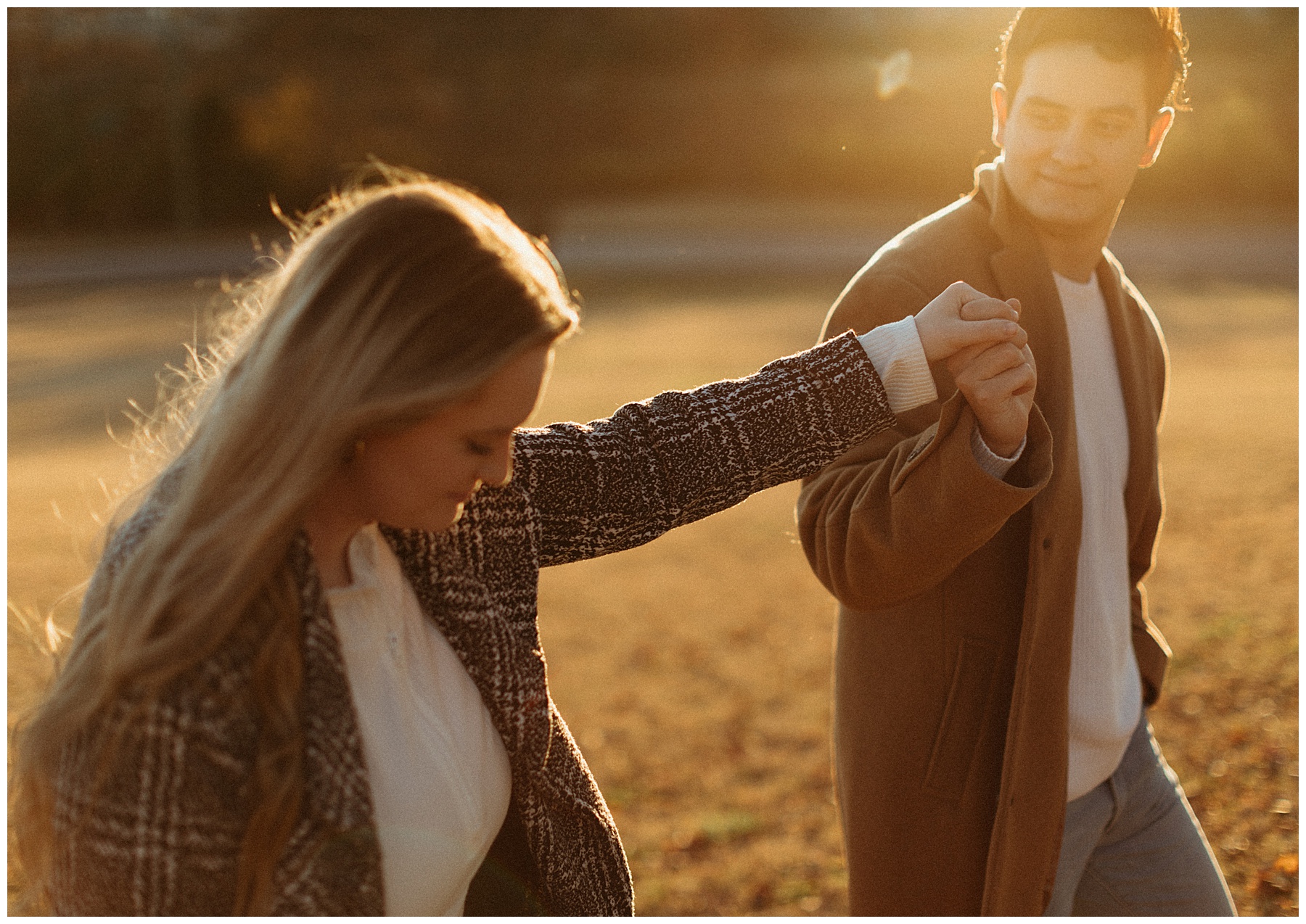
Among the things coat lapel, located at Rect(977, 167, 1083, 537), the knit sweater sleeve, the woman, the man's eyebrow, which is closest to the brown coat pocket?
coat lapel, located at Rect(977, 167, 1083, 537)

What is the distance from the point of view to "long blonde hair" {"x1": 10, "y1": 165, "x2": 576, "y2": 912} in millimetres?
1465

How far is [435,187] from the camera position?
1.73m

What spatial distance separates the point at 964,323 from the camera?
2.10 m

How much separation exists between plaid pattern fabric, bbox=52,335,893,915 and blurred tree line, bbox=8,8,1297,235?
2513 cm

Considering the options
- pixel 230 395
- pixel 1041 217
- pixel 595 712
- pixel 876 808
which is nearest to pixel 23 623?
pixel 230 395

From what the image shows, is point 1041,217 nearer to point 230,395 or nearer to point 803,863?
point 230,395

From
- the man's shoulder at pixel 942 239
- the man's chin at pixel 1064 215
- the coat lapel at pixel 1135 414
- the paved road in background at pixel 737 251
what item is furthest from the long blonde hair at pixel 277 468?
the paved road in background at pixel 737 251

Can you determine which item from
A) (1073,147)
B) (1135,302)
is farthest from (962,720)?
(1073,147)

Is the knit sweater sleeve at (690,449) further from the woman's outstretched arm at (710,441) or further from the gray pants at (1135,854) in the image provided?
the gray pants at (1135,854)

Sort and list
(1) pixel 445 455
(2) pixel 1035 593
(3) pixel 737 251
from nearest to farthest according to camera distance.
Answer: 1. (1) pixel 445 455
2. (2) pixel 1035 593
3. (3) pixel 737 251

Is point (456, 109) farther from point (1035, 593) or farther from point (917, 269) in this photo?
point (1035, 593)

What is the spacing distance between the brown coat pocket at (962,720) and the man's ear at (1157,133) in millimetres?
1064

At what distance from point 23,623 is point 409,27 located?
2916 cm

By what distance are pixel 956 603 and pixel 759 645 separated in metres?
3.77
